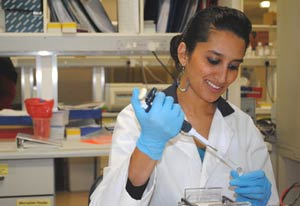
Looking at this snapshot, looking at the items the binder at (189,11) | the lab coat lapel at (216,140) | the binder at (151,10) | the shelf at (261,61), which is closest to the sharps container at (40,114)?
the binder at (151,10)

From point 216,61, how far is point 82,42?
1146 millimetres

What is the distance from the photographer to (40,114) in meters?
2.09

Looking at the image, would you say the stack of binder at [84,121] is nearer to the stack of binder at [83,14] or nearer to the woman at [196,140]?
the stack of binder at [83,14]

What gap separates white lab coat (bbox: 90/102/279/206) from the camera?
38.8 inches

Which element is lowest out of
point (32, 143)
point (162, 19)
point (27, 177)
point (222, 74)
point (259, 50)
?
point (27, 177)

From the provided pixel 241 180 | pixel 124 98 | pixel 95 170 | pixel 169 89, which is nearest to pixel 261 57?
pixel 124 98

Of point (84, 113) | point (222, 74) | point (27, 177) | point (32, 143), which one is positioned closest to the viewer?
point (222, 74)

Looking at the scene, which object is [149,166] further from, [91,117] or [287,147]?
[91,117]

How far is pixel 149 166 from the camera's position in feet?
3.02

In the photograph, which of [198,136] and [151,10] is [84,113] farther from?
[198,136]

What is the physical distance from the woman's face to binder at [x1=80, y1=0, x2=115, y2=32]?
3.54 ft

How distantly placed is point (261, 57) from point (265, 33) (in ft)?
1.56

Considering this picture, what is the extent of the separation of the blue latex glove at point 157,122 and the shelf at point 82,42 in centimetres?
129

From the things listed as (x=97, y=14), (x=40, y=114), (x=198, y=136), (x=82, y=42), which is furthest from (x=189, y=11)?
(x=198, y=136)
